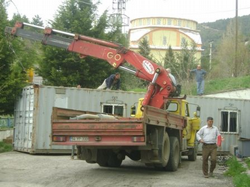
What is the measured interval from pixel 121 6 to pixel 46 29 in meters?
30.6

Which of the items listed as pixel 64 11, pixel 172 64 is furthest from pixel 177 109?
pixel 172 64

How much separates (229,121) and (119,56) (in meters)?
8.10

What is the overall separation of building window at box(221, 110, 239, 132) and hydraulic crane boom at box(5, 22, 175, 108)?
6.96 metres

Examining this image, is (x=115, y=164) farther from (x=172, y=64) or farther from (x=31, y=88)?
(x=172, y=64)

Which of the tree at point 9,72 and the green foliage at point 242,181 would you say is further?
the tree at point 9,72

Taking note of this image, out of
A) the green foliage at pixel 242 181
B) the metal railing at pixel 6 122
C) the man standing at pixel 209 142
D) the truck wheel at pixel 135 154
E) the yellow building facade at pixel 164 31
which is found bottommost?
the green foliage at pixel 242 181

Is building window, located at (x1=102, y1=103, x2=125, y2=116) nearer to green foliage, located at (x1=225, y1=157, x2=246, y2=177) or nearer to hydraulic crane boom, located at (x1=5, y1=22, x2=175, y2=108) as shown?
hydraulic crane boom, located at (x1=5, y1=22, x2=175, y2=108)

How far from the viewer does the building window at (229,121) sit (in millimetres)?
22703

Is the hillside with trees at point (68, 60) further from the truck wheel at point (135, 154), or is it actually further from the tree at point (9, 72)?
the truck wheel at point (135, 154)

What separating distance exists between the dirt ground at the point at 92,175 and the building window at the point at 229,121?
564 centimetres

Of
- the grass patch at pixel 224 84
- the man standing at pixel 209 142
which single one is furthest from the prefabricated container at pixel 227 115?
the grass patch at pixel 224 84

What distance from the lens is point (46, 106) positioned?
20.0m

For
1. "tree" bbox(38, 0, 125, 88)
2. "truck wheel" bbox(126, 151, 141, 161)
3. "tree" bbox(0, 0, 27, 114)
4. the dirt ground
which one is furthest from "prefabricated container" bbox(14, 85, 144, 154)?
"tree" bbox(38, 0, 125, 88)

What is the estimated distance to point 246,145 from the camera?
18766 mm
